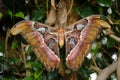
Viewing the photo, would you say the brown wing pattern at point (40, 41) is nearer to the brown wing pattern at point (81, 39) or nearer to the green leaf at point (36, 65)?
the brown wing pattern at point (81, 39)

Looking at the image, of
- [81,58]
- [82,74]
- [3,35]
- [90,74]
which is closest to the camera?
[81,58]

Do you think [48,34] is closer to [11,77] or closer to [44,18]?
[44,18]

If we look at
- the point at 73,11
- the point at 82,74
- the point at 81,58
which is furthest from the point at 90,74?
the point at 81,58

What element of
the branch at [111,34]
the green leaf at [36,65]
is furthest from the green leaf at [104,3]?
the green leaf at [36,65]

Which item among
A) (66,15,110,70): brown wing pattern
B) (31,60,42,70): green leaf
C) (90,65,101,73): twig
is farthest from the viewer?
(90,65,101,73): twig

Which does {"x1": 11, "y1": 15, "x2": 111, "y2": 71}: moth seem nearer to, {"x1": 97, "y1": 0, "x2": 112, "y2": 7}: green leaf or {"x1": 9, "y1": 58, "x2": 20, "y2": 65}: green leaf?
{"x1": 97, "y1": 0, "x2": 112, "y2": 7}: green leaf

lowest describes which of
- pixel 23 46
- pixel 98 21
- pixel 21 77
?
pixel 21 77

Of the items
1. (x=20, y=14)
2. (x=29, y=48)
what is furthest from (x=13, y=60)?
(x=20, y=14)

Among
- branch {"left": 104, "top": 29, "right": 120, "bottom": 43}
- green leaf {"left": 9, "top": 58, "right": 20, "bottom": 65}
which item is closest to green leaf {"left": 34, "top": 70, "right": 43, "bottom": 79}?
green leaf {"left": 9, "top": 58, "right": 20, "bottom": 65}
